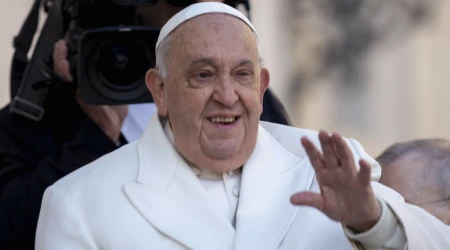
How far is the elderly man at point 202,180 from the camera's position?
4.07m

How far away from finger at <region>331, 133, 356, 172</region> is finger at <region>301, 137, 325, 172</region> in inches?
1.9

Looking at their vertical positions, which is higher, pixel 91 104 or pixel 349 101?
pixel 91 104

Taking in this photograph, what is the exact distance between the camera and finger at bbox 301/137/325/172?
3.66m

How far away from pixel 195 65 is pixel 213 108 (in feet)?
0.44

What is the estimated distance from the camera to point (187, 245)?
13.3ft

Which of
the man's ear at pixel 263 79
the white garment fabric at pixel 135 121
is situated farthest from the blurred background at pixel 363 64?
the man's ear at pixel 263 79

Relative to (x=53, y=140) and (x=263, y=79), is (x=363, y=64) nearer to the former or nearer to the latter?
(x=53, y=140)

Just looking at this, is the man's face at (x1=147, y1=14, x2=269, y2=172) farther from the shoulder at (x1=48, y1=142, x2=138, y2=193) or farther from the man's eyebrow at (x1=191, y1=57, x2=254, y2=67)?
the shoulder at (x1=48, y1=142, x2=138, y2=193)

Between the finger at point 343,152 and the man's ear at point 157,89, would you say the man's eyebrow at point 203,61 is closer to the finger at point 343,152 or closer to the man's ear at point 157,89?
the man's ear at point 157,89

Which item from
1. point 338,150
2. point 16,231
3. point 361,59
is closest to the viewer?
point 338,150

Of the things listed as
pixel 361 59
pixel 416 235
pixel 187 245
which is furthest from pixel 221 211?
pixel 361 59

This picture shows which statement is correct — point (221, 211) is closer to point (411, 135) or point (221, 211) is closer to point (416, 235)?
point (416, 235)

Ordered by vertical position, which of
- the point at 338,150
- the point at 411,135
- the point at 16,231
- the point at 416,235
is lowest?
the point at 411,135

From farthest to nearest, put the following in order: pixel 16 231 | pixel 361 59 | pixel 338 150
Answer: pixel 361 59, pixel 16 231, pixel 338 150
